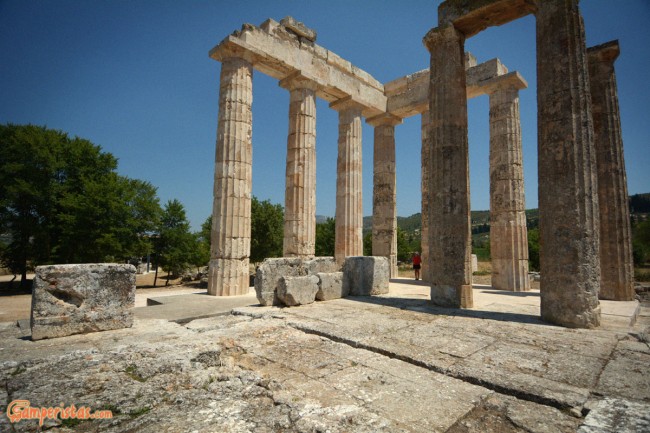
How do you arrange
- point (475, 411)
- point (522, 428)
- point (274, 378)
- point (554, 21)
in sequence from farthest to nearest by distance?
point (554, 21) → point (274, 378) → point (475, 411) → point (522, 428)

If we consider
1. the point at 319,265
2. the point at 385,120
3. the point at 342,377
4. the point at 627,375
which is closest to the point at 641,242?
the point at 385,120

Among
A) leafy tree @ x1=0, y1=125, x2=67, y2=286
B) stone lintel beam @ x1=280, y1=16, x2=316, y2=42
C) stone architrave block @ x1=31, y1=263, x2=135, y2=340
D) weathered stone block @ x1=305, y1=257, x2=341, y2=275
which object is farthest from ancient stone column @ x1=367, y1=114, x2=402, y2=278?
leafy tree @ x1=0, y1=125, x2=67, y2=286

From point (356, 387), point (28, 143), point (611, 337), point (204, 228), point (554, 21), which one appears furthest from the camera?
point (204, 228)

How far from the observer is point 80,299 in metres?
4.94

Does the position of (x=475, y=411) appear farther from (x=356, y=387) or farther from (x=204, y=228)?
(x=204, y=228)

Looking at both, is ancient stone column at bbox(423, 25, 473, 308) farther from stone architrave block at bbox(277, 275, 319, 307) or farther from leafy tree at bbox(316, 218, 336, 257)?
leafy tree at bbox(316, 218, 336, 257)

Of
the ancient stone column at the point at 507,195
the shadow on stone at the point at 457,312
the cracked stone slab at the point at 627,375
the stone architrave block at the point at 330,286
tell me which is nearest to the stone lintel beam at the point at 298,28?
the ancient stone column at the point at 507,195

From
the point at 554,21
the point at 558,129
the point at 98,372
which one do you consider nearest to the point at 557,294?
the point at 558,129

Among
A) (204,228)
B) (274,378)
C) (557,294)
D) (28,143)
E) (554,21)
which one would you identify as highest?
(28,143)

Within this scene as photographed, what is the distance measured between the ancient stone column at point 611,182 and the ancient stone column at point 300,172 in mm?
9059

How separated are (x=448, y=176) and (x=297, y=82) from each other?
813cm

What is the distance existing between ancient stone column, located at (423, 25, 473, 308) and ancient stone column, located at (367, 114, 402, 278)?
861 cm

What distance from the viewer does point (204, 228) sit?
29.3 meters

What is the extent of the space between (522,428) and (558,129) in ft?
18.5
